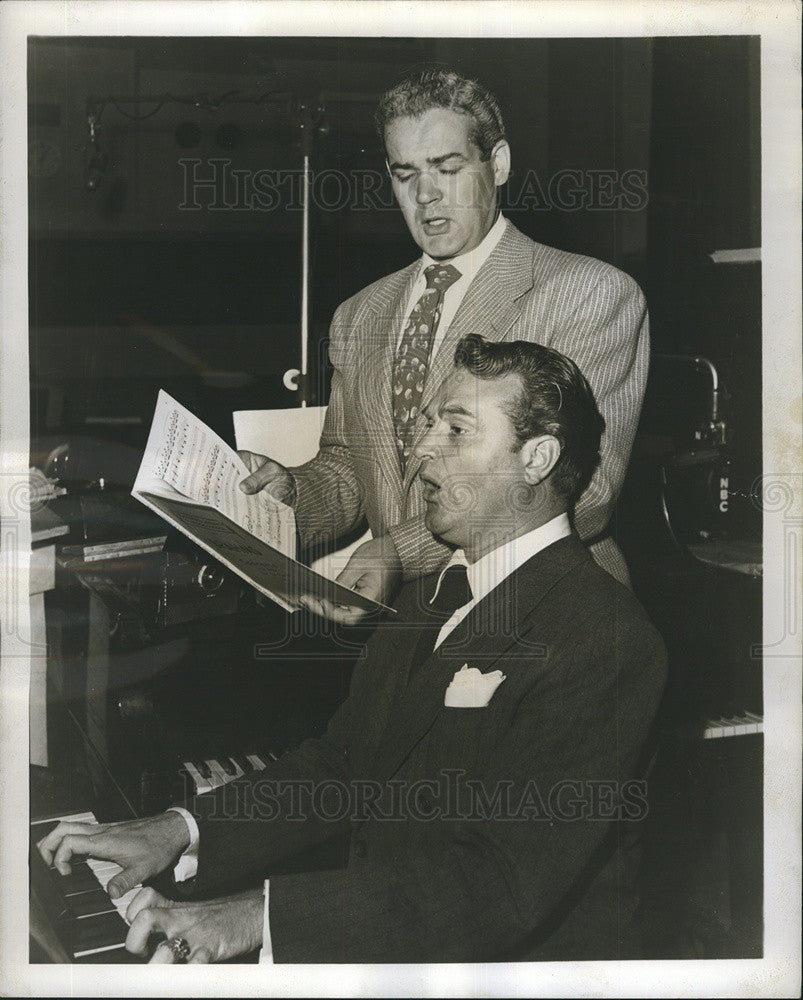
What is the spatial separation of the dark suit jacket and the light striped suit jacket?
0.17m

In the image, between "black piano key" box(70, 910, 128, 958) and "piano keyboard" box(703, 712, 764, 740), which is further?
"piano keyboard" box(703, 712, 764, 740)

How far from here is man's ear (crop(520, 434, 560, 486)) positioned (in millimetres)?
2475

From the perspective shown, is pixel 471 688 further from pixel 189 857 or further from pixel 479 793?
pixel 189 857

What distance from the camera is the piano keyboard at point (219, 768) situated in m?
2.53

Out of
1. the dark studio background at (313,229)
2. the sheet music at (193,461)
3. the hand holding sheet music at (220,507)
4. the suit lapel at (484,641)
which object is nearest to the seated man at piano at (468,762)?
the suit lapel at (484,641)

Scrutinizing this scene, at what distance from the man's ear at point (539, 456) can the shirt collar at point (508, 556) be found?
0.12 meters

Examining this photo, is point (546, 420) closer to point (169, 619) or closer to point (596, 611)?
point (596, 611)

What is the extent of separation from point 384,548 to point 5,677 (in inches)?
43.3

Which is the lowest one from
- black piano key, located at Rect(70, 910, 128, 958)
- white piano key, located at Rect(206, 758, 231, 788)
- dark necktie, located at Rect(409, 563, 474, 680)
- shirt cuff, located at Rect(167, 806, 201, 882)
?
black piano key, located at Rect(70, 910, 128, 958)

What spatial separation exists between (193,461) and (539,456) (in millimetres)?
915

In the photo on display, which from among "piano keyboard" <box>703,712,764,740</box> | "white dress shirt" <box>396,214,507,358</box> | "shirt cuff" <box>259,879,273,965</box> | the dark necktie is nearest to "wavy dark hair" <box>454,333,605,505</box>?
"white dress shirt" <box>396,214,507,358</box>

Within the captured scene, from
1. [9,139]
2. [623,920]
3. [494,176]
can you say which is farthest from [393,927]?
[9,139]

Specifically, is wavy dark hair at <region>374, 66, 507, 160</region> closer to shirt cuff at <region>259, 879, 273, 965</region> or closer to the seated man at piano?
the seated man at piano

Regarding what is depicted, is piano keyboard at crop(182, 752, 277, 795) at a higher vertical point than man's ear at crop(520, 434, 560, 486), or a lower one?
lower
